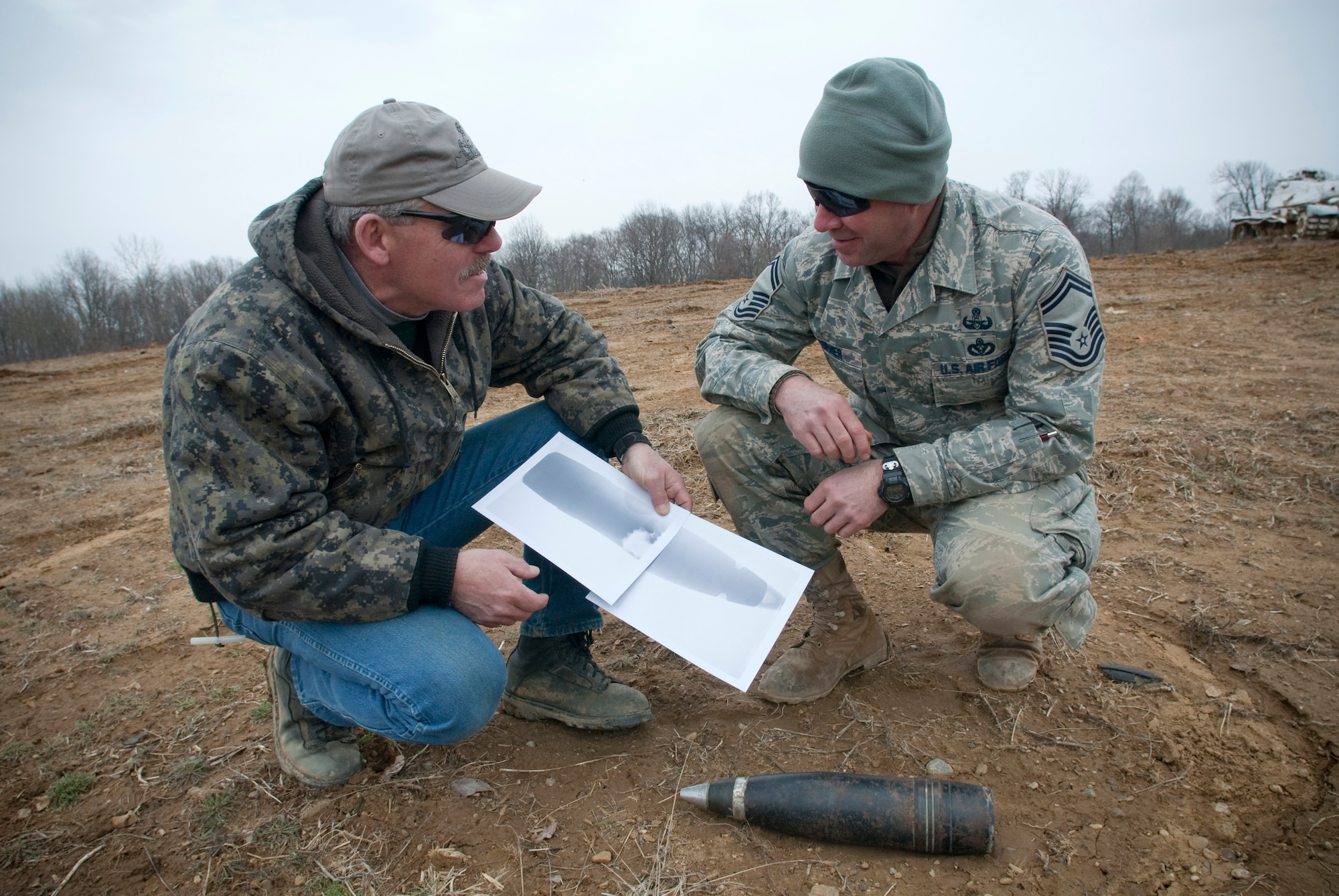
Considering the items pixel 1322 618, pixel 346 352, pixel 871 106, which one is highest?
pixel 871 106

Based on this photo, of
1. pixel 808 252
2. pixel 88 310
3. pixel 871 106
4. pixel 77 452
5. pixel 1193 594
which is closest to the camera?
pixel 871 106

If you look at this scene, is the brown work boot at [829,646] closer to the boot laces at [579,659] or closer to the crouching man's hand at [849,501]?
the crouching man's hand at [849,501]

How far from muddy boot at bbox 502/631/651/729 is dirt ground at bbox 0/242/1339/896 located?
0.07 meters

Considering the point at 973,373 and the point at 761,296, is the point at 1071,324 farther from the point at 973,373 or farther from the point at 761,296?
the point at 761,296

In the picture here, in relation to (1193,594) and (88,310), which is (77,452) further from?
(88,310)

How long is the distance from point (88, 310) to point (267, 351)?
4353 cm

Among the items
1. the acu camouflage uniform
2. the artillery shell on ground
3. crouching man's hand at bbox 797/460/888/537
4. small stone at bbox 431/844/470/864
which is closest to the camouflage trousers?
the acu camouflage uniform

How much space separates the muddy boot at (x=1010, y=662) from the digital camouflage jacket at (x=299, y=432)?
165 centimetres

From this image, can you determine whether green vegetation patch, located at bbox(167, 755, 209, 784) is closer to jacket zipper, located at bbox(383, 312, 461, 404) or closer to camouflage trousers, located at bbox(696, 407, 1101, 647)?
jacket zipper, located at bbox(383, 312, 461, 404)

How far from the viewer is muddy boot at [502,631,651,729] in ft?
7.82

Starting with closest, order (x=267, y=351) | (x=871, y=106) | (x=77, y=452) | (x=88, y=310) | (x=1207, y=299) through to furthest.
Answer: (x=267, y=351) < (x=871, y=106) < (x=77, y=452) < (x=1207, y=299) < (x=88, y=310)

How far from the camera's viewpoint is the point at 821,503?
7.70 ft

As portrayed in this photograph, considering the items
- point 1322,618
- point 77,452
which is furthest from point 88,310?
point 1322,618

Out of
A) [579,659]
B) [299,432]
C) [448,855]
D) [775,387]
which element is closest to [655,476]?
[775,387]
